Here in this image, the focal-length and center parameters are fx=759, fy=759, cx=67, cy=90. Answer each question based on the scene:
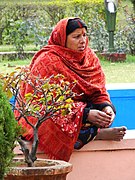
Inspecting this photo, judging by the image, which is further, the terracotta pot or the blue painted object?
the blue painted object

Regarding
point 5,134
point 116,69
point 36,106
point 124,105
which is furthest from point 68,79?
point 116,69

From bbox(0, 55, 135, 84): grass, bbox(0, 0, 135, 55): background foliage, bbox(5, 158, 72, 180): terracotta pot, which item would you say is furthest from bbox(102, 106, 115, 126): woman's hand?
bbox(0, 0, 135, 55): background foliage

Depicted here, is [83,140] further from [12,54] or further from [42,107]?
[12,54]

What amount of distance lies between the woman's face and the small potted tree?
531mm

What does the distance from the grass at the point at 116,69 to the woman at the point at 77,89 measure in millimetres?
6039

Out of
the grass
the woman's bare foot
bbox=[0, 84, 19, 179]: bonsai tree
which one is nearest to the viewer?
bbox=[0, 84, 19, 179]: bonsai tree

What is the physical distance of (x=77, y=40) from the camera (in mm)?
5016

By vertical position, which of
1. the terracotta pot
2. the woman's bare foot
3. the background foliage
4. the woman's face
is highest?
the woman's face

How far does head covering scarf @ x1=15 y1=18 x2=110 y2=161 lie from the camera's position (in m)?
4.83

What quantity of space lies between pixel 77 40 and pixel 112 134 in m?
0.66

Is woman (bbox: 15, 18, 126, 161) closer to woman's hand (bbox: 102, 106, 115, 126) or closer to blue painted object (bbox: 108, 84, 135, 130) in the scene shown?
woman's hand (bbox: 102, 106, 115, 126)

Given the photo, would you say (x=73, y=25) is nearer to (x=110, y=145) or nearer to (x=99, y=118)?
(x=99, y=118)

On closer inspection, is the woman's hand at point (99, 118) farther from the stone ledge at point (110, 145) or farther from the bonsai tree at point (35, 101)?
the bonsai tree at point (35, 101)

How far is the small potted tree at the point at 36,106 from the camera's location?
4098 mm
